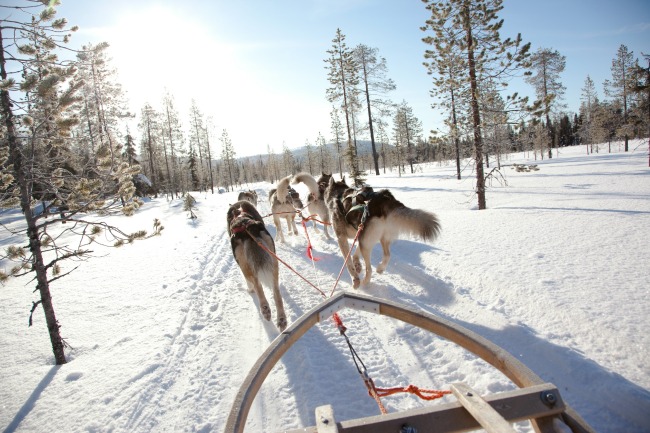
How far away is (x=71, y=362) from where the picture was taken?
13.0 ft

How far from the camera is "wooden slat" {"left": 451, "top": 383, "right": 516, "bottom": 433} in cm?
123

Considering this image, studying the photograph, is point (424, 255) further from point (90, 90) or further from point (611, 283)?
point (90, 90)

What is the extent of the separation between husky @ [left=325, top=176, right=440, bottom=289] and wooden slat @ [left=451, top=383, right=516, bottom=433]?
3328mm

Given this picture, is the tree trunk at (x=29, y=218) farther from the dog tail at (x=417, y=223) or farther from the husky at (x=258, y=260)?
the dog tail at (x=417, y=223)

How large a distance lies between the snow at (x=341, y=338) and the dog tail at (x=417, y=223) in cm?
111

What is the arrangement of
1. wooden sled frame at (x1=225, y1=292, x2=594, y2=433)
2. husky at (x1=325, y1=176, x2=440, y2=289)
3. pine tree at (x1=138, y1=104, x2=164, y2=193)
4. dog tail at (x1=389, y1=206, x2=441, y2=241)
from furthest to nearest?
pine tree at (x1=138, y1=104, x2=164, y2=193) → husky at (x1=325, y1=176, x2=440, y2=289) → dog tail at (x1=389, y1=206, x2=441, y2=241) → wooden sled frame at (x1=225, y1=292, x2=594, y2=433)

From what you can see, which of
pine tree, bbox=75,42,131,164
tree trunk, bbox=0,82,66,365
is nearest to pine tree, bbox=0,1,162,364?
tree trunk, bbox=0,82,66,365

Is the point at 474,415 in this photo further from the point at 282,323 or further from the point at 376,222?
the point at 376,222

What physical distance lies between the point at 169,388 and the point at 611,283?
5.89 m

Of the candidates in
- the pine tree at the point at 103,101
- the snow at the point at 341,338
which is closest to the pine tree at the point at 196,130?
the pine tree at the point at 103,101

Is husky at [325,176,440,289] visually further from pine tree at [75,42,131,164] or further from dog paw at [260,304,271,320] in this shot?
pine tree at [75,42,131,164]

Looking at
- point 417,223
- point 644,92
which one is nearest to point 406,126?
point 644,92

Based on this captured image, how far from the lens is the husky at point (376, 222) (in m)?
4.79

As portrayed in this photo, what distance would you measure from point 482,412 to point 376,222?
13.7 ft
